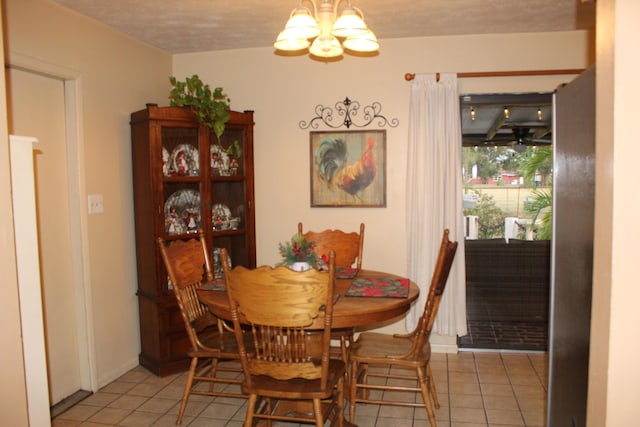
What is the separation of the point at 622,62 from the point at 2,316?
2.05 metres

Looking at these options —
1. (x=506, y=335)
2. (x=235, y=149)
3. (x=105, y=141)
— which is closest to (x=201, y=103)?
(x=235, y=149)

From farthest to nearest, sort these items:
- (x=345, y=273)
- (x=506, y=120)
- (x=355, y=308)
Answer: (x=506, y=120) < (x=345, y=273) < (x=355, y=308)

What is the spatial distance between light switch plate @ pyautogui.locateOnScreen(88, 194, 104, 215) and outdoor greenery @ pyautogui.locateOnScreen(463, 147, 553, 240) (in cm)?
277

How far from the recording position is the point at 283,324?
213 cm

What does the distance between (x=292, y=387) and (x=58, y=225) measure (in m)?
1.90

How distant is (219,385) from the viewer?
3.39 m

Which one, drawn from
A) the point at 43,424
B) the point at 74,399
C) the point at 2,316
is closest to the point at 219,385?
the point at 74,399

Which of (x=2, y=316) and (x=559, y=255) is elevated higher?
(x=559, y=255)

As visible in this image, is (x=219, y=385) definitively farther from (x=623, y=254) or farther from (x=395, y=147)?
(x=623, y=254)

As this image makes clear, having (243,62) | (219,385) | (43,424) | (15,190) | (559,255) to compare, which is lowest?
(219,385)

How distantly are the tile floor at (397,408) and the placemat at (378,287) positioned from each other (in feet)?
2.55

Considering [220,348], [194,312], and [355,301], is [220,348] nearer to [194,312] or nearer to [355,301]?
[194,312]

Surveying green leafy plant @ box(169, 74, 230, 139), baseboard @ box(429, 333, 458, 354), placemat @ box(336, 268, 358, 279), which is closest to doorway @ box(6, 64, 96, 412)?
green leafy plant @ box(169, 74, 230, 139)

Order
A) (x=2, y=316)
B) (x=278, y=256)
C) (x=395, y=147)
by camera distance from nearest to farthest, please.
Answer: (x=2, y=316) < (x=395, y=147) < (x=278, y=256)
